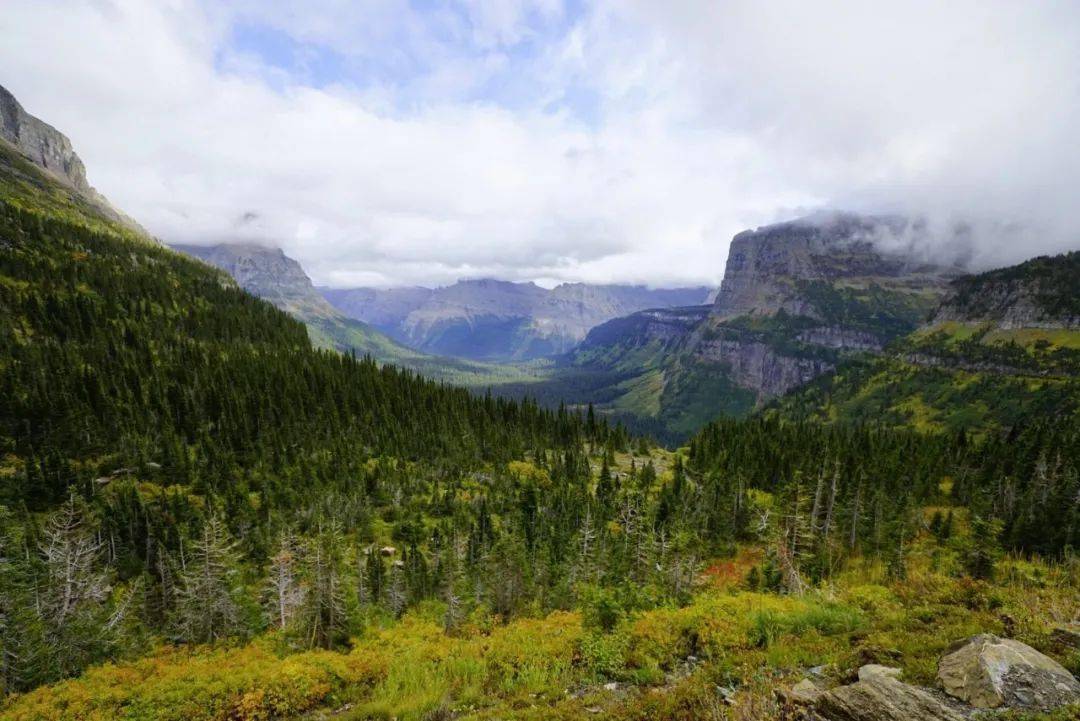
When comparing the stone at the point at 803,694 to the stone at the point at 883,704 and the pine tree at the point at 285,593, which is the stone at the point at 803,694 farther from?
the pine tree at the point at 285,593

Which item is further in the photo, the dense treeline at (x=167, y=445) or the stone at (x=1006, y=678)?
the dense treeline at (x=167, y=445)

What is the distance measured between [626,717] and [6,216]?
260000mm

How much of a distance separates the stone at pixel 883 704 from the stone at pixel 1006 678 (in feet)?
1.91

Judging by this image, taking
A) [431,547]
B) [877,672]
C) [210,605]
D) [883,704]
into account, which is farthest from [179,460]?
[883,704]

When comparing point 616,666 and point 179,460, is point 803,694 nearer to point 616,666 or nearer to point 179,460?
point 616,666

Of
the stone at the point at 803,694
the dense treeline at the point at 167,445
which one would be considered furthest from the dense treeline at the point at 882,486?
the dense treeline at the point at 167,445

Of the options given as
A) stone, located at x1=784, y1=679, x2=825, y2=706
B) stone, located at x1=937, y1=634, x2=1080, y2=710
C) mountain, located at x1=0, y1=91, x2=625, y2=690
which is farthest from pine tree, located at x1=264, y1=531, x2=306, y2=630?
stone, located at x1=937, y1=634, x2=1080, y2=710

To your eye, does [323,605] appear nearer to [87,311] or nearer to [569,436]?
[569,436]

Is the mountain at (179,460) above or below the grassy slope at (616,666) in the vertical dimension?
below

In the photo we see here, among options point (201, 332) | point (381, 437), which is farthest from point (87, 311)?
point (381, 437)

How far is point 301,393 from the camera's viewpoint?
121m

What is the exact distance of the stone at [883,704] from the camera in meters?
8.26

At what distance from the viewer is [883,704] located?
8578mm

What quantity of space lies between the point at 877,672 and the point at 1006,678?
247 centimetres
